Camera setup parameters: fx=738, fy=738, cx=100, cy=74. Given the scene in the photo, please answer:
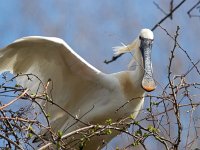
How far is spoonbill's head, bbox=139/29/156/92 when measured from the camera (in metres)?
6.25

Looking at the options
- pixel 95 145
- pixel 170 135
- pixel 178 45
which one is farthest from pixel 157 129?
pixel 95 145

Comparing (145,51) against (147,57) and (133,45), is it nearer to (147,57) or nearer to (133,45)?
(147,57)

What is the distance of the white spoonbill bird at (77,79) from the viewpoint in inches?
249

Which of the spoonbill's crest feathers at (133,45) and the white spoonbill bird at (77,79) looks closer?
the white spoonbill bird at (77,79)

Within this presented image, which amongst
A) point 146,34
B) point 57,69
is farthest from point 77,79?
point 146,34

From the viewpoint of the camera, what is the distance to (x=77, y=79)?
21.8ft

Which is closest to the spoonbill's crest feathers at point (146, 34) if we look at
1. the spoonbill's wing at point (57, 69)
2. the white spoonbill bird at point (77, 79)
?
the white spoonbill bird at point (77, 79)

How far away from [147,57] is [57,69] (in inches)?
32.1

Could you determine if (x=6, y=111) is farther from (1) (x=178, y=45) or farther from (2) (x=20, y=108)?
(1) (x=178, y=45)

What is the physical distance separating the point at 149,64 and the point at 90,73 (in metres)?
0.54

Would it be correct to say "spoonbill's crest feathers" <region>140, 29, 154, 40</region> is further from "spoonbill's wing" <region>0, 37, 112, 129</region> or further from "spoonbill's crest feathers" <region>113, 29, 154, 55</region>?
"spoonbill's wing" <region>0, 37, 112, 129</region>

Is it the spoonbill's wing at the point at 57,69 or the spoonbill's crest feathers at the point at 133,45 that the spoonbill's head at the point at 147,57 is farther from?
→ the spoonbill's wing at the point at 57,69

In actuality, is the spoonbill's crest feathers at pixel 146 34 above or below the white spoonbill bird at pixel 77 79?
above

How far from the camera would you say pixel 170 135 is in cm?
503
